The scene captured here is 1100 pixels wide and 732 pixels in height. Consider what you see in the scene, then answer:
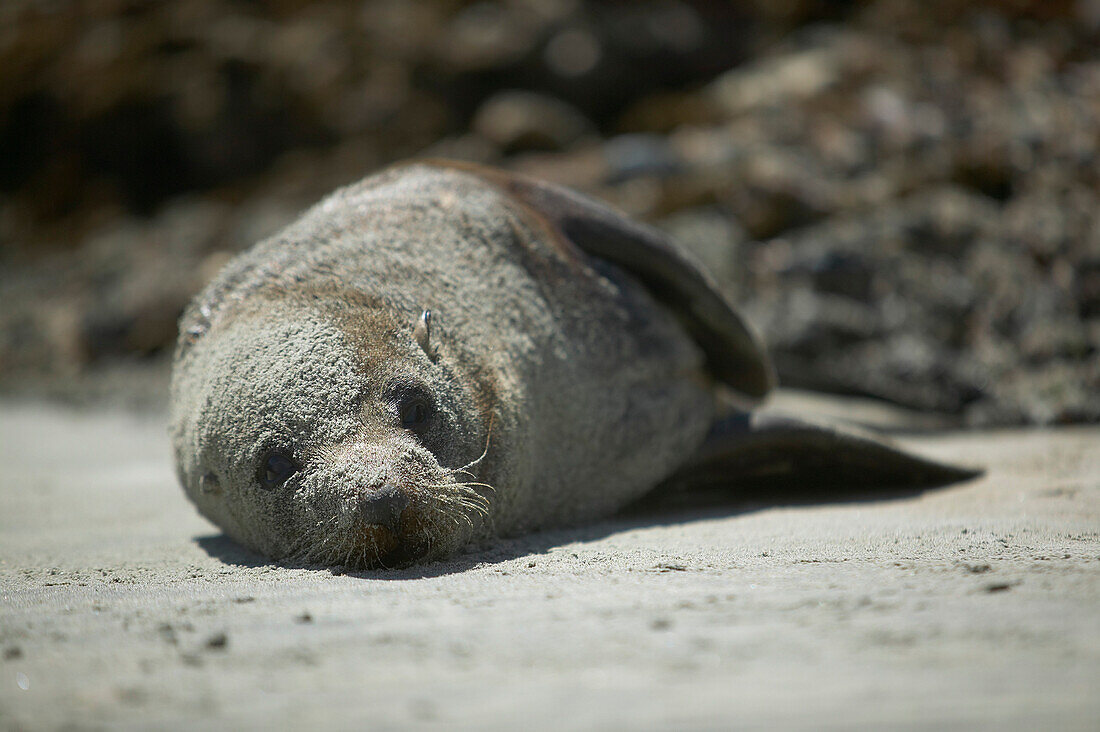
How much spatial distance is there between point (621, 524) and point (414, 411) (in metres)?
0.96

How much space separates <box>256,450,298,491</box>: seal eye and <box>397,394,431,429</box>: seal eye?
0.34 meters

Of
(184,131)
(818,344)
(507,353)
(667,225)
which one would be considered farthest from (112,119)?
(507,353)

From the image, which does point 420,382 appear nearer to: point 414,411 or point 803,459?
point 414,411

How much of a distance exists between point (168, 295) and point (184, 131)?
25.9 feet

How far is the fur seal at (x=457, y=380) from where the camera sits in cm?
268

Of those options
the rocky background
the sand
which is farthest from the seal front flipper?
the rocky background

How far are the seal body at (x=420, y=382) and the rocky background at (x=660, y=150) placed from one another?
3323 mm

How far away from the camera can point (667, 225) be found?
358 inches

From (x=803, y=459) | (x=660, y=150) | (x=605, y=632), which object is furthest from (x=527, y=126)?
(x=605, y=632)

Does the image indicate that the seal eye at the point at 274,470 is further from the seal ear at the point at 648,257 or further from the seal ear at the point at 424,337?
the seal ear at the point at 648,257

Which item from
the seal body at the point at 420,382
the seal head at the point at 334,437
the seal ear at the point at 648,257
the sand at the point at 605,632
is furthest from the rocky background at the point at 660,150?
the seal head at the point at 334,437

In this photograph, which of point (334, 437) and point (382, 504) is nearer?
point (382, 504)

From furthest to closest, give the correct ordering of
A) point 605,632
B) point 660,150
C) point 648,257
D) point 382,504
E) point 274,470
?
point 660,150 → point 648,257 → point 274,470 → point 382,504 → point 605,632

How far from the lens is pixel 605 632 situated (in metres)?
1.80
